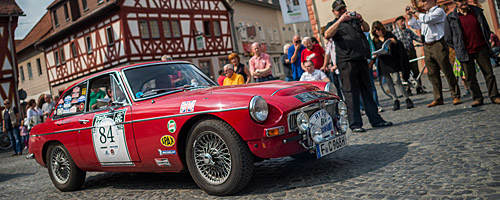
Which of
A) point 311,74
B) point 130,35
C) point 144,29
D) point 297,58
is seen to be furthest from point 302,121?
point 144,29

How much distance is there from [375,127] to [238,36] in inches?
1173

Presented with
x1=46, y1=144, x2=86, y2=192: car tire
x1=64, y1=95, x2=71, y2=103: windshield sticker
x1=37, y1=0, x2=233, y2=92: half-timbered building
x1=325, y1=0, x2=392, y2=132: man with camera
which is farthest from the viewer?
x1=37, y1=0, x2=233, y2=92: half-timbered building

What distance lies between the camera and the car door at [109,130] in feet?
15.9

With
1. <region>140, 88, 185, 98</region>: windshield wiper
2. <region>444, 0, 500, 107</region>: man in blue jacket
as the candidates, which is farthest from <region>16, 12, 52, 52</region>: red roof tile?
<region>140, 88, 185, 98</region>: windshield wiper

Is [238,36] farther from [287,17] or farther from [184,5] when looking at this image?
[287,17]

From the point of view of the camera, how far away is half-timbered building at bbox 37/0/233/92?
29.0 metres

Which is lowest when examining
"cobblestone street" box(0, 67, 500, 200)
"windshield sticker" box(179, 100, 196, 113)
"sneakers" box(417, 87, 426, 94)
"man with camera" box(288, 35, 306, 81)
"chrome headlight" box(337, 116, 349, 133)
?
"cobblestone street" box(0, 67, 500, 200)

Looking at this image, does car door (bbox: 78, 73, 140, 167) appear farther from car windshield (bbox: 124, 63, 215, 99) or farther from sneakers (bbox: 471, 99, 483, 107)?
sneakers (bbox: 471, 99, 483, 107)

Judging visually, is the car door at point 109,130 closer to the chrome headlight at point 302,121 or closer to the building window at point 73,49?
the chrome headlight at point 302,121

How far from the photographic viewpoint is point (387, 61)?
9.38 metres

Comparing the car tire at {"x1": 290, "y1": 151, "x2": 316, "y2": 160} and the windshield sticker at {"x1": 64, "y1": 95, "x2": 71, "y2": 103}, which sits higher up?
the windshield sticker at {"x1": 64, "y1": 95, "x2": 71, "y2": 103}

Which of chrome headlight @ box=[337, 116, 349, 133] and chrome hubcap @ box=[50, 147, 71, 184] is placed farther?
chrome hubcap @ box=[50, 147, 71, 184]

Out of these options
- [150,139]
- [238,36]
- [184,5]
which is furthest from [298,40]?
[238,36]

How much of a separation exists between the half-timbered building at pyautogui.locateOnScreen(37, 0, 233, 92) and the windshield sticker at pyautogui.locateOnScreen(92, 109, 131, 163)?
24100mm
